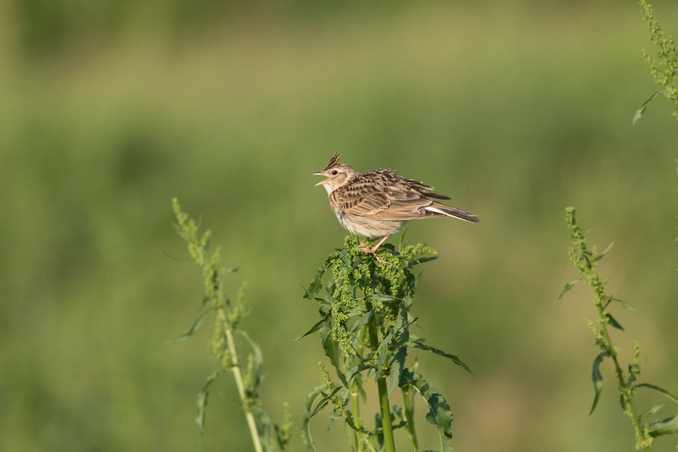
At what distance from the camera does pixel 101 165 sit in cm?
1220

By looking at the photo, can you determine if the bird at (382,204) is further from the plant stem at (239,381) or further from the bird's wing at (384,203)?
the plant stem at (239,381)

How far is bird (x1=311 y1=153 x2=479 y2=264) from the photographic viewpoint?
200 inches

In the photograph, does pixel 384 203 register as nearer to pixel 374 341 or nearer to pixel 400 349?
pixel 374 341

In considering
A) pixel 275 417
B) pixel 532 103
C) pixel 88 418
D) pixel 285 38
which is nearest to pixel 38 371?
pixel 88 418

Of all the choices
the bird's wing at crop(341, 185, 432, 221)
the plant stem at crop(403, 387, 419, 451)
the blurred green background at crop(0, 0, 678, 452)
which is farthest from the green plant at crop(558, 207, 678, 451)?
the blurred green background at crop(0, 0, 678, 452)

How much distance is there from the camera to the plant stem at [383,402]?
1957 mm

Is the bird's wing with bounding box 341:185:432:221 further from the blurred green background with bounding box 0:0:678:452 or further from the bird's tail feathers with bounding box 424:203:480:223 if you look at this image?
the blurred green background with bounding box 0:0:678:452

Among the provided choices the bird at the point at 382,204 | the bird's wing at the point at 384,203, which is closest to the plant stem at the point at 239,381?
the bird at the point at 382,204

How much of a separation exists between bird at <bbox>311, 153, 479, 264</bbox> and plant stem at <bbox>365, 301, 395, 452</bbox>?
8.78 feet

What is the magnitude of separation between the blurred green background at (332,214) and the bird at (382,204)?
88 cm

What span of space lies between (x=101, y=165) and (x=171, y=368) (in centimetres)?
660

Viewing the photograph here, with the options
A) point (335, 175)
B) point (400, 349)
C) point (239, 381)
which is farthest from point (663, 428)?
point (335, 175)

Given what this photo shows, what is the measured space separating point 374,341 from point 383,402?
0.23m

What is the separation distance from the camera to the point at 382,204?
539 cm
